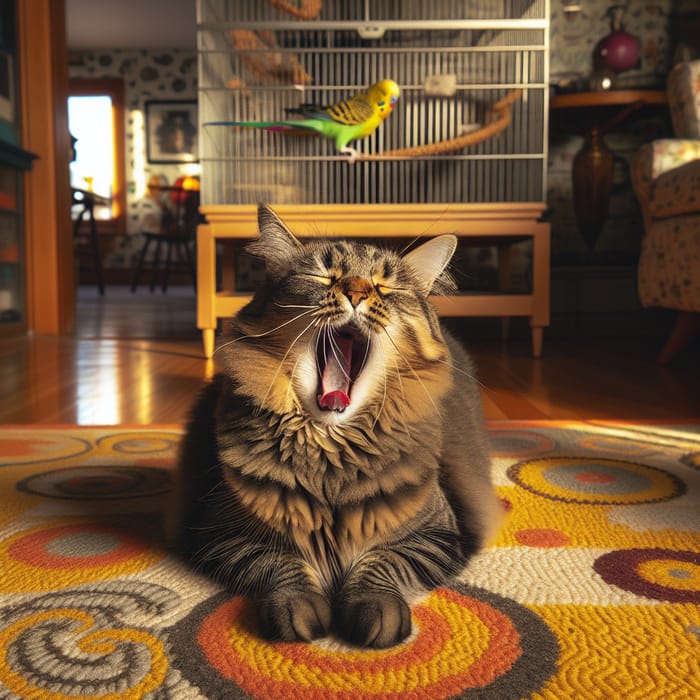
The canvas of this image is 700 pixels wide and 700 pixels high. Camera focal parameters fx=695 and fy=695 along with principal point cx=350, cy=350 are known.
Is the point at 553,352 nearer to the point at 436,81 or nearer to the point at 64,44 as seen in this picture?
the point at 436,81

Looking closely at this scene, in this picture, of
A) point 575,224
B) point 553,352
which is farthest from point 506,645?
point 575,224

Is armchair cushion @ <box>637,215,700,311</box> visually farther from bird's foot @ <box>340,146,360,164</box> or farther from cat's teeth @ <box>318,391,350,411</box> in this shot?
cat's teeth @ <box>318,391,350,411</box>

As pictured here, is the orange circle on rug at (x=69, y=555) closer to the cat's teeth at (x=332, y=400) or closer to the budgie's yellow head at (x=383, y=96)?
the cat's teeth at (x=332, y=400)

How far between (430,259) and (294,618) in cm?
42

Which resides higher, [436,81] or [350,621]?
[436,81]

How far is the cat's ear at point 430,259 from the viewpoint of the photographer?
802 mm

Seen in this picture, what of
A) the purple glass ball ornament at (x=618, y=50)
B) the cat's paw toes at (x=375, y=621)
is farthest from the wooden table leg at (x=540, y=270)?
the cat's paw toes at (x=375, y=621)

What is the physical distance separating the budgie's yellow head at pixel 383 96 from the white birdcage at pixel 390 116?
214mm

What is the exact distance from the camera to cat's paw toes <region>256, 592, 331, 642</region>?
0.63 metres

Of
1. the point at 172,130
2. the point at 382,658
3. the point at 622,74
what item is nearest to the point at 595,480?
the point at 382,658

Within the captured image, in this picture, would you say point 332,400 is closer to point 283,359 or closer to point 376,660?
point 283,359

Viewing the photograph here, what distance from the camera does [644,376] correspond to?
2299 millimetres

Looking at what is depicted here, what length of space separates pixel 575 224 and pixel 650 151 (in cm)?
125

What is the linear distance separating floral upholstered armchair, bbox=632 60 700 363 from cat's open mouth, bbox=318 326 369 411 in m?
1.73
